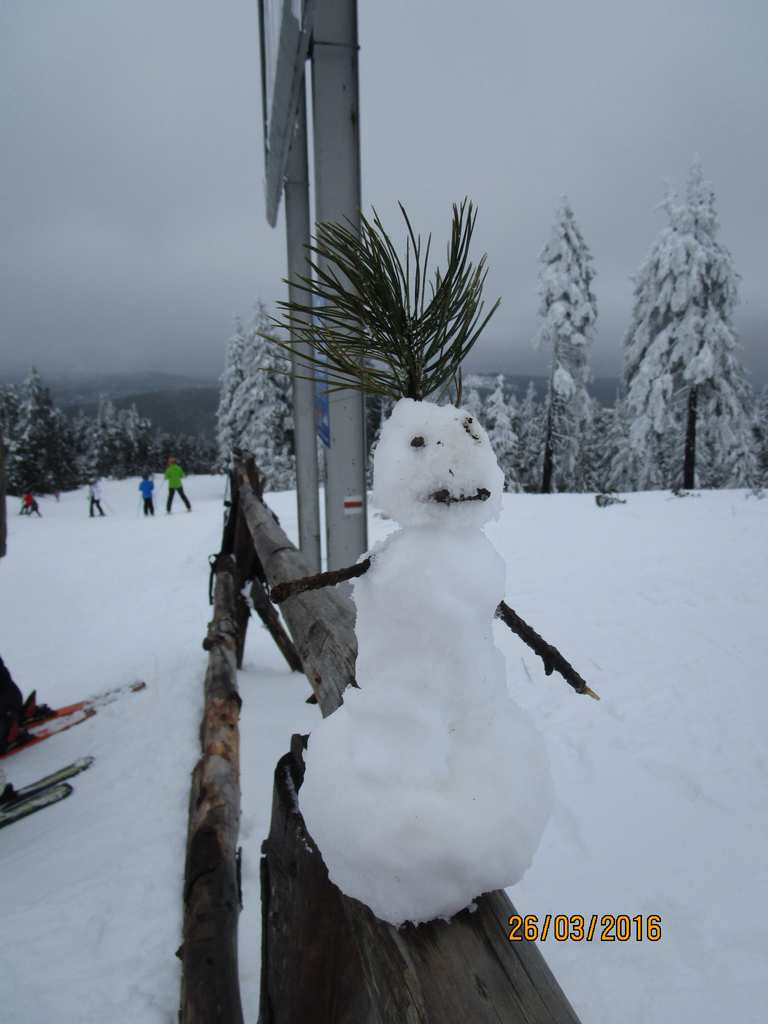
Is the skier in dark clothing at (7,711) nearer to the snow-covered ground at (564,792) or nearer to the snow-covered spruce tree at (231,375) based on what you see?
the snow-covered ground at (564,792)

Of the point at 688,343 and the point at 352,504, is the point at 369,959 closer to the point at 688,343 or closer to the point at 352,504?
the point at 352,504

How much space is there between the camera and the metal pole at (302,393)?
599 centimetres

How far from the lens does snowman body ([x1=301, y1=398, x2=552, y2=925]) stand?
88cm

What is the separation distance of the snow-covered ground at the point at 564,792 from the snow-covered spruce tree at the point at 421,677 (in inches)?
85.8

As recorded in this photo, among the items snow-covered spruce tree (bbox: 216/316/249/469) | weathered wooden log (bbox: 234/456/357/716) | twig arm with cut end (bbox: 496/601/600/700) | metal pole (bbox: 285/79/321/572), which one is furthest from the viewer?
snow-covered spruce tree (bbox: 216/316/249/469)

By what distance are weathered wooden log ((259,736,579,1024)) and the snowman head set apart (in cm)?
75

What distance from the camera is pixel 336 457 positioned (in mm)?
4281

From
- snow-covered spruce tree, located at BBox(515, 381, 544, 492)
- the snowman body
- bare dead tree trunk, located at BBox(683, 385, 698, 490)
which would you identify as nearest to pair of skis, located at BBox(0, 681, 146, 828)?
the snowman body

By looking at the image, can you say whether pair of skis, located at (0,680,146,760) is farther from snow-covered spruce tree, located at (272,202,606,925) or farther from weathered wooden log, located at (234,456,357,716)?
snow-covered spruce tree, located at (272,202,606,925)

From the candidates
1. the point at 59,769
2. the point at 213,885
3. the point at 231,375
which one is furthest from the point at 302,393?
the point at 231,375

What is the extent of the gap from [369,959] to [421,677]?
56cm

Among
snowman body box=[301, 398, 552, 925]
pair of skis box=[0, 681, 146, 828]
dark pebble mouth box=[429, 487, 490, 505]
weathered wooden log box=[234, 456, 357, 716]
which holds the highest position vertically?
dark pebble mouth box=[429, 487, 490, 505]

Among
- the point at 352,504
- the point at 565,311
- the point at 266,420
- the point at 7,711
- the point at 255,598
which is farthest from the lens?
the point at 266,420

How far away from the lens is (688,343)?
57.5 ft
